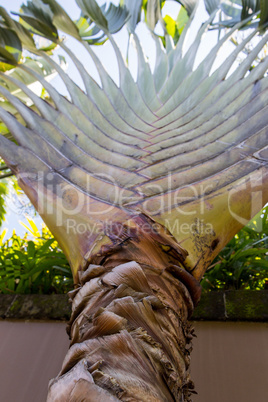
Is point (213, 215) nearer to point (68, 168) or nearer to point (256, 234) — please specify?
point (68, 168)

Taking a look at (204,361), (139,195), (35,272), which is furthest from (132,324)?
(35,272)

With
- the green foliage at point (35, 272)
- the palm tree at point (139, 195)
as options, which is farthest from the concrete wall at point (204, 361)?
the green foliage at point (35, 272)

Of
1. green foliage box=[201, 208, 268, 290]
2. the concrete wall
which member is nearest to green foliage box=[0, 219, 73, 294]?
the concrete wall

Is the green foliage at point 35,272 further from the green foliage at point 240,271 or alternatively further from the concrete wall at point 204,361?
the green foliage at point 240,271

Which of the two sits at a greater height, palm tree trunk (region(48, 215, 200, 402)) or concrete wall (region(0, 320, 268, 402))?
palm tree trunk (region(48, 215, 200, 402))

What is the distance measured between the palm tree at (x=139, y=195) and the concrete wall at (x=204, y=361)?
149 mm

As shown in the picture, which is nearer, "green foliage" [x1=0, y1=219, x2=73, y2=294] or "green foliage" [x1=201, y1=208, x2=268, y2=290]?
"green foliage" [x1=201, y1=208, x2=268, y2=290]

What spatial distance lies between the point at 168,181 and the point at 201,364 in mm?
577

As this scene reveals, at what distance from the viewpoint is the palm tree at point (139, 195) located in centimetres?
63

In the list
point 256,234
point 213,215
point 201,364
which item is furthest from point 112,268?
point 256,234

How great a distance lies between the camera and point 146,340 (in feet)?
2.12

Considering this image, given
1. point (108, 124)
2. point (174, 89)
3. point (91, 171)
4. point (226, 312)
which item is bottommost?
point (226, 312)

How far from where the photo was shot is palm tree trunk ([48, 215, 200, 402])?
1.82 ft

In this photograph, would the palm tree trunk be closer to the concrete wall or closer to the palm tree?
the palm tree
